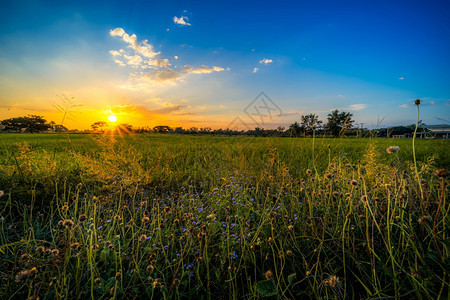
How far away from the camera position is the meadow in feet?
4.90

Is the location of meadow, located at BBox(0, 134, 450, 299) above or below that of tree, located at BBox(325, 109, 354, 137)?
below

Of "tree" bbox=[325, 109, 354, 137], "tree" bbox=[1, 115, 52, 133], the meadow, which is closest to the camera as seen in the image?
the meadow

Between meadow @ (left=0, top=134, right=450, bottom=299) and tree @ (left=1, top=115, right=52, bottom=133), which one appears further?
tree @ (left=1, top=115, right=52, bottom=133)

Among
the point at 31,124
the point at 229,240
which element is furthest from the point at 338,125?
the point at 31,124

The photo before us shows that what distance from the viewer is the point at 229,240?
2.08 metres

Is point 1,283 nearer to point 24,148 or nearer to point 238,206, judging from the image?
point 238,206

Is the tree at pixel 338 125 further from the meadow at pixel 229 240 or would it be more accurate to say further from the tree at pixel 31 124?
the tree at pixel 31 124

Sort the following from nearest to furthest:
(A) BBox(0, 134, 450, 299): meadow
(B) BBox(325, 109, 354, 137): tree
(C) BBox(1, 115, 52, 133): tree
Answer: (A) BBox(0, 134, 450, 299): meadow < (B) BBox(325, 109, 354, 137): tree < (C) BBox(1, 115, 52, 133): tree

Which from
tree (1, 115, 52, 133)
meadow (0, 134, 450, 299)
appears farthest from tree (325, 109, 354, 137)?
tree (1, 115, 52, 133)

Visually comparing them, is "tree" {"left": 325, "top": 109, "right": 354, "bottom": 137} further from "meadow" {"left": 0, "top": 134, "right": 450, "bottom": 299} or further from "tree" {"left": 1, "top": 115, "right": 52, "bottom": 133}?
"tree" {"left": 1, "top": 115, "right": 52, "bottom": 133}

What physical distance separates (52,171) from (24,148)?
957mm

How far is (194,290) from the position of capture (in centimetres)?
159

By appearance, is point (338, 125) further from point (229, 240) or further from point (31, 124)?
point (31, 124)

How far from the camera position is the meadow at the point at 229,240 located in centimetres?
149
